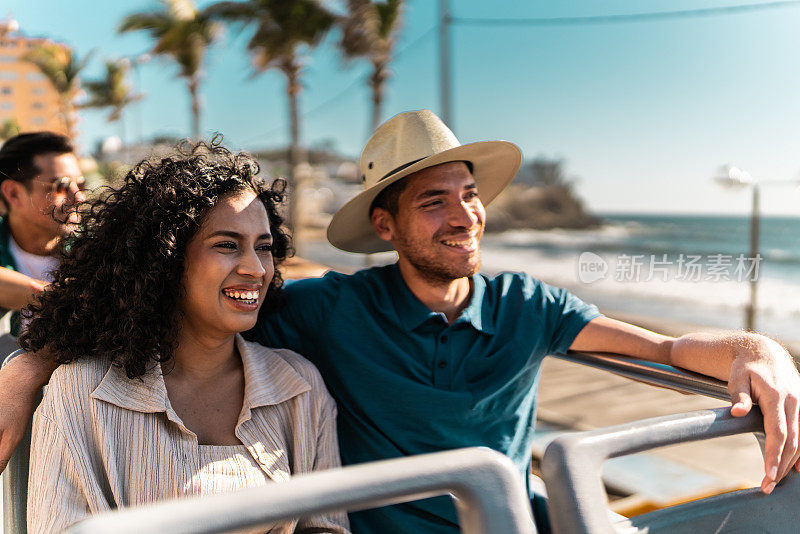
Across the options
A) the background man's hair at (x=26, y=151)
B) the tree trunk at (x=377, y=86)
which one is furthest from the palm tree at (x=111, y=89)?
the background man's hair at (x=26, y=151)

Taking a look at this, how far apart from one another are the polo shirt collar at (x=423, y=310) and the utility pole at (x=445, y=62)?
7535 millimetres

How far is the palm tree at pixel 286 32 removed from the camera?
1744cm

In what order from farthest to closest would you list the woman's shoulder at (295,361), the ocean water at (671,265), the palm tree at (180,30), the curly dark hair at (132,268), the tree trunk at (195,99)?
the ocean water at (671,265) → the tree trunk at (195,99) → the palm tree at (180,30) → the woman's shoulder at (295,361) → the curly dark hair at (132,268)

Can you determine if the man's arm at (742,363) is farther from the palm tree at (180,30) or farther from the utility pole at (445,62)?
the palm tree at (180,30)

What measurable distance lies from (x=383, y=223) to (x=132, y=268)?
0.89 meters

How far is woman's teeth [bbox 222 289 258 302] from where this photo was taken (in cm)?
159

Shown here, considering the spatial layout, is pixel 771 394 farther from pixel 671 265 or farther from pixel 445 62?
pixel 671 265

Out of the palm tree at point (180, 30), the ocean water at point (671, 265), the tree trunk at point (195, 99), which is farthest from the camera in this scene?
the ocean water at point (671, 265)

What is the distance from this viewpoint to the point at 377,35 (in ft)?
52.3

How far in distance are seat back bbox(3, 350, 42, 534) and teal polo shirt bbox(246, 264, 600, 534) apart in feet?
1.98

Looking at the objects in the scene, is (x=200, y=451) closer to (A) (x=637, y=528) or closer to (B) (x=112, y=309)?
(B) (x=112, y=309)

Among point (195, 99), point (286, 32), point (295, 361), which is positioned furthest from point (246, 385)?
point (195, 99)

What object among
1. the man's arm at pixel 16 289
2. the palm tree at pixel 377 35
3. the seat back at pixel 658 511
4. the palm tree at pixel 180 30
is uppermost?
the palm tree at pixel 180 30

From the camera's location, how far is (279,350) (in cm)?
179
